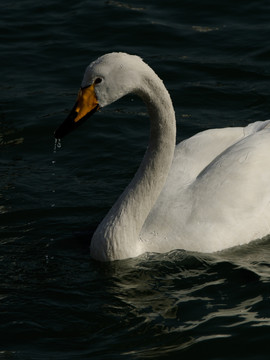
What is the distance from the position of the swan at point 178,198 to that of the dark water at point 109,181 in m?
0.18

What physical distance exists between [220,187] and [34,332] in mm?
2487

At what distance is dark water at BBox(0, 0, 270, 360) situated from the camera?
24.4 feet

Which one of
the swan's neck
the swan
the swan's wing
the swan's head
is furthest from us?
the swan's wing

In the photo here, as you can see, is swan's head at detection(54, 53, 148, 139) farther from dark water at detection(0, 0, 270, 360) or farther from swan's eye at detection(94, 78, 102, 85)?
dark water at detection(0, 0, 270, 360)

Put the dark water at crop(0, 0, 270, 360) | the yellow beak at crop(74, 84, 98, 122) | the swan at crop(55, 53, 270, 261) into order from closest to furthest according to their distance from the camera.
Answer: the dark water at crop(0, 0, 270, 360), the yellow beak at crop(74, 84, 98, 122), the swan at crop(55, 53, 270, 261)

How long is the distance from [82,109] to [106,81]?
375 mm

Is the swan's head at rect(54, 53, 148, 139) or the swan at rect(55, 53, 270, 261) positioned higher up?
the swan's head at rect(54, 53, 148, 139)

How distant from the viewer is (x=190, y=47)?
45.1ft

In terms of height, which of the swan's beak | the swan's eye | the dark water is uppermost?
the swan's eye

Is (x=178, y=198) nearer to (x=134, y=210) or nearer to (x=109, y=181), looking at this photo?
(x=134, y=210)

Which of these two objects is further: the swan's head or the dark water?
the swan's head

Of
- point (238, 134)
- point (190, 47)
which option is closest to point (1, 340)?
point (238, 134)

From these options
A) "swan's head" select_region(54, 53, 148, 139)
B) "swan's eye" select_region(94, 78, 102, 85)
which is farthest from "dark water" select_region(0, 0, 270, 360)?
"swan's eye" select_region(94, 78, 102, 85)

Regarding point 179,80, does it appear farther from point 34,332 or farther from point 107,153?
point 34,332
